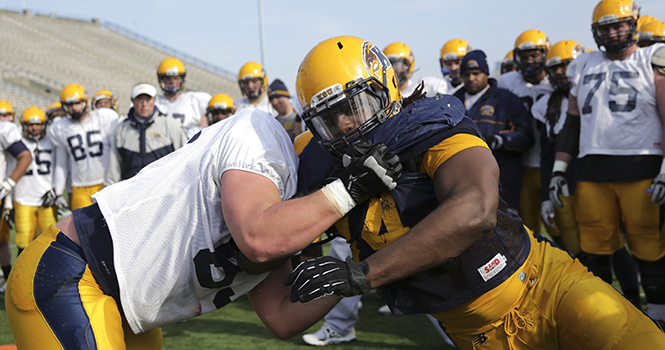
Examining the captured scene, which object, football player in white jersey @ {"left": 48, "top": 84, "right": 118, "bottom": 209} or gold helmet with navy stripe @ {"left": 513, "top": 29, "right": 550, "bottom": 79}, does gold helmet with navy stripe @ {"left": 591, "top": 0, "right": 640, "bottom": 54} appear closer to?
gold helmet with navy stripe @ {"left": 513, "top": 29, "right": 550, "bottom": 79}

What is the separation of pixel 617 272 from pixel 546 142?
1.31 metres

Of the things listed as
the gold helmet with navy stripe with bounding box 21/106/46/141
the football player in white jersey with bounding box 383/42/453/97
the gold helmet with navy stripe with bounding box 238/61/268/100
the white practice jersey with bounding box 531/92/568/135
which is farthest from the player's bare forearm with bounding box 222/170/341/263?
the gold helmet with navy stripe with bounding box 21/106/46/141

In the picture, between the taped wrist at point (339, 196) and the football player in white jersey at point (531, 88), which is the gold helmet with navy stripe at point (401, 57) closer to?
the football player in white jersey at point (531, 88)

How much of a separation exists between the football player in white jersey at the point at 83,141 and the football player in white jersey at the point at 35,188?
0.19 meters

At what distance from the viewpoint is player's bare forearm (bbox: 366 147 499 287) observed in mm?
1518

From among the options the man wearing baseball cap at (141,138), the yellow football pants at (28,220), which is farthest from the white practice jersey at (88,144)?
the man wearing baseball cap at (141,138)

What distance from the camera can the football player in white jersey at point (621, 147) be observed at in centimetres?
351

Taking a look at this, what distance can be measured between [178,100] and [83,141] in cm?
124

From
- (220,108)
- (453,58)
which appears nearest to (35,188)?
(220,108)

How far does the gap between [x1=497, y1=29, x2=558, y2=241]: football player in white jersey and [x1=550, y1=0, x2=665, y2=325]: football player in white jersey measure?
3.94 ft

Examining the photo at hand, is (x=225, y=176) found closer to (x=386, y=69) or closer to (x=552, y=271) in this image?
(x=386, y=69)

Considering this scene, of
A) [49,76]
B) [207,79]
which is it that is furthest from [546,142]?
[207,79]

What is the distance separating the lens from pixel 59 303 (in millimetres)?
1793

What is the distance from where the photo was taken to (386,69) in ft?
6.61
